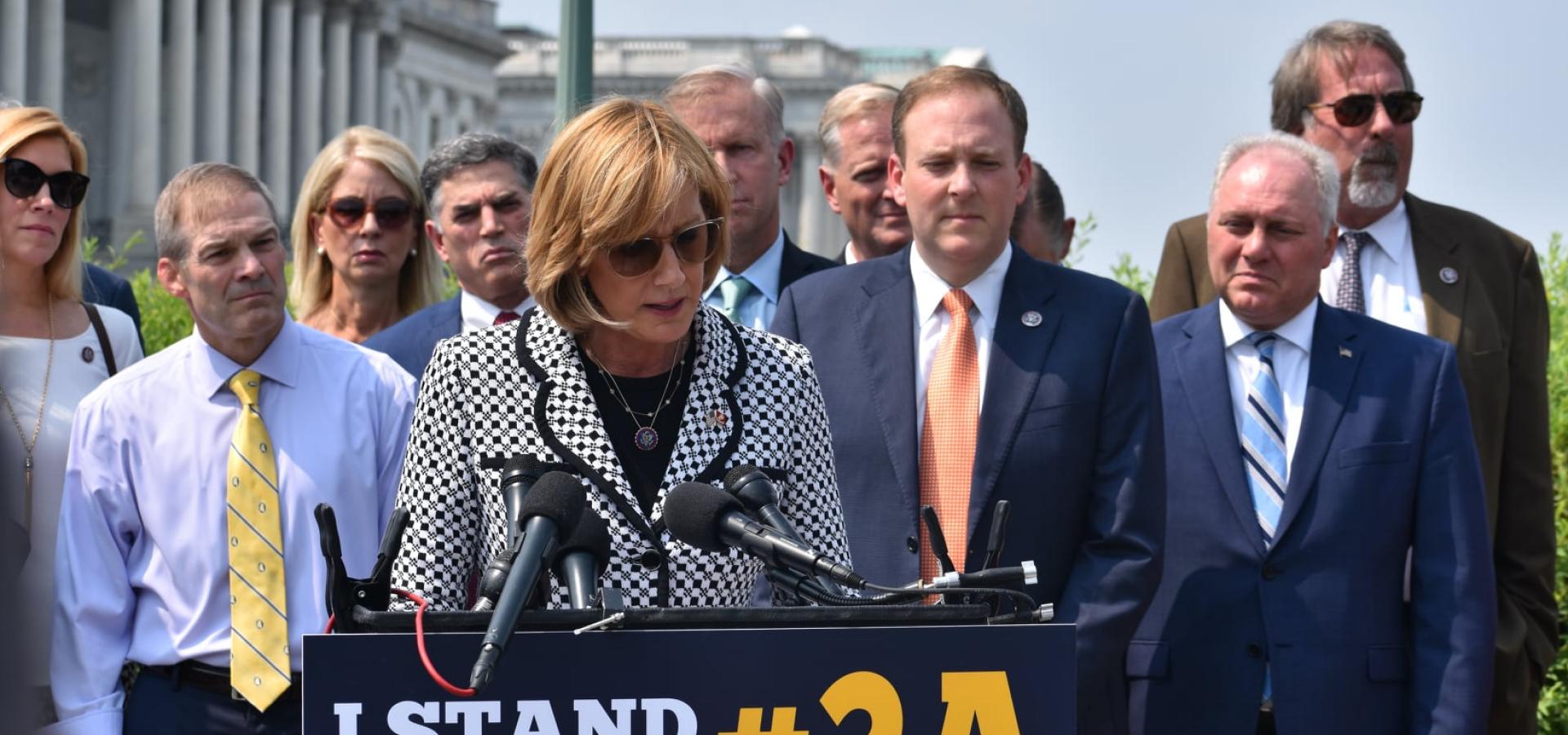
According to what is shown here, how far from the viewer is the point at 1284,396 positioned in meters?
5.43

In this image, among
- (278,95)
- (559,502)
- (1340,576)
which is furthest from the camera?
(278,95)

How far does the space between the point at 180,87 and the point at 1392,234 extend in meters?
68.3

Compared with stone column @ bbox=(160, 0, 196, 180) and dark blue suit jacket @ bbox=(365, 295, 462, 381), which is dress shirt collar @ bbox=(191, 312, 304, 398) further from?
stone column @ bbox=(160, 0, 196, 180)

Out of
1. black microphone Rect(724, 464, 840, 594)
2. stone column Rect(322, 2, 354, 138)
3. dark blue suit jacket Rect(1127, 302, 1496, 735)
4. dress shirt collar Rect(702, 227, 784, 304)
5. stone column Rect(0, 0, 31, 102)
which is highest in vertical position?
stone column Rect(322, 2, 354, 138)

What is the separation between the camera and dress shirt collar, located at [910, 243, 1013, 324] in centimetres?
512

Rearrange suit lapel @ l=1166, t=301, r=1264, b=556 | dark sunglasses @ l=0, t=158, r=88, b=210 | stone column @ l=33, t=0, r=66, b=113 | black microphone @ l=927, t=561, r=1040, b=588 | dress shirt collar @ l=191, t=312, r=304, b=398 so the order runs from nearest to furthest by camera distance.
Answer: black microphone @ l=927, t=561, r=1040, b=588 → dress shirt collar @ l=191, t=312, r=304, b=398 → suit lapel @ l=1166, t=301, r=1264, b=556 → dark sunglasses @ l=0, t=158, r=88, b=210 → stone column @ l=33, t=0, r=66, b=113

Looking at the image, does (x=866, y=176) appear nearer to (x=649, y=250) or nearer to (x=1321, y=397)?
(x=1321, y=397)

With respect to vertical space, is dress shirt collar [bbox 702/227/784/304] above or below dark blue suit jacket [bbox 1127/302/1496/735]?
above

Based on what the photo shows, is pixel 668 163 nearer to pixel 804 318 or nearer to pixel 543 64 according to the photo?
pixel 804 318

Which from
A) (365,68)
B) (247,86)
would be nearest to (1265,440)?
(247,86)

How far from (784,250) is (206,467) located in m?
2.68

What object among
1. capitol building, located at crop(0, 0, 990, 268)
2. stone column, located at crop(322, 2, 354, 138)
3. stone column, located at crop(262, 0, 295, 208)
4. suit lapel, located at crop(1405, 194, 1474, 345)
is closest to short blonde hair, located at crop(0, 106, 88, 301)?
suit lapel, located at crop(1405, 194, 1474, 345)

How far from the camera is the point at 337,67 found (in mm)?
79375

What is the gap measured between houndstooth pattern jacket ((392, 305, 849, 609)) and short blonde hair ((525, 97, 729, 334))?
152 millimetres
